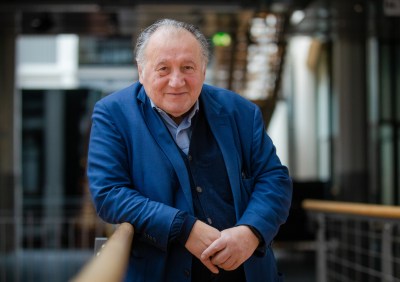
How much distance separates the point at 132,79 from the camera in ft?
45.3

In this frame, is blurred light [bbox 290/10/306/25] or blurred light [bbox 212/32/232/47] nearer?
blurred light [bbox 290/10/306/25]

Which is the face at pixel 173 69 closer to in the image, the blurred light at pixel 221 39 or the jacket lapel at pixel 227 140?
the jacket lapel at pixel 227 140

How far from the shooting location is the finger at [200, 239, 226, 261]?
1768 mm

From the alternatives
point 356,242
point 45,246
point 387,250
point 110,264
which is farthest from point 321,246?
point 45,246

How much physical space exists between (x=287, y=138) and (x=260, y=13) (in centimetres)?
712

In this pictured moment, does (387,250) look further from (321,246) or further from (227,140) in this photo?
(227,140)

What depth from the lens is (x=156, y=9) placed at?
31.8ft

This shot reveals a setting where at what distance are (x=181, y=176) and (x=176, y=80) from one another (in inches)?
9.4

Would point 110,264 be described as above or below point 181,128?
below

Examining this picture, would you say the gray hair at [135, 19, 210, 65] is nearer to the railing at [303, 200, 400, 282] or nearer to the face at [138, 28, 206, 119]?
the face at [138, 28, 206, 119]

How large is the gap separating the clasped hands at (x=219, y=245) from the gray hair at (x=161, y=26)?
45 cm

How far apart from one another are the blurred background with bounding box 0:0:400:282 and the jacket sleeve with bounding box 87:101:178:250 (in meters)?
7.20

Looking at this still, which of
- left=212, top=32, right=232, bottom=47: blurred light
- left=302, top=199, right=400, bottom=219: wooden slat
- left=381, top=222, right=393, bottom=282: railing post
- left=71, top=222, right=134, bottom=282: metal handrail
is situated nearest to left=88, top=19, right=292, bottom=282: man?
left=71, top=222, right=134, bottom=282: metal handrail

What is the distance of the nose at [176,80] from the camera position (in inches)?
72.7
